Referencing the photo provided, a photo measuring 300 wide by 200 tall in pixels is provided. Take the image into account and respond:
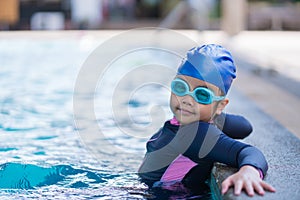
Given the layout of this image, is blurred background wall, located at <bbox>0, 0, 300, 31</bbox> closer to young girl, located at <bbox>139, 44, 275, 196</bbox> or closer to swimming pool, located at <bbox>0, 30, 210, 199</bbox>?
swimming pool, located at <bbox>0, 30, 210, 199</bbox>

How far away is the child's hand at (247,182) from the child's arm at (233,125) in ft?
2.31

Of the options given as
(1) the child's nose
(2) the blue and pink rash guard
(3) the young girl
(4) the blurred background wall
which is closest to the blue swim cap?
(3) the young girl

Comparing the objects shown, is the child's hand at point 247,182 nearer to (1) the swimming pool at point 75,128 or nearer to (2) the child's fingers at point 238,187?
(2) the child's fingers at point 238,187

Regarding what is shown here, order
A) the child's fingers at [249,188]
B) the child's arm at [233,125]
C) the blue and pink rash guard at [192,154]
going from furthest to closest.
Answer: the child's arm at [233,125]
the blue and pink rash guard at [192,154]
the child's fingers at [249,188]

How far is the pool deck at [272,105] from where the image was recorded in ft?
8.71

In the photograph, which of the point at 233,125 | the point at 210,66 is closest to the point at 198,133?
the point at 210,66

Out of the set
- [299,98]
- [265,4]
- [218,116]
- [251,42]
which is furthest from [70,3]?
[218,116]

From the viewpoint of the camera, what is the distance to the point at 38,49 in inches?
470

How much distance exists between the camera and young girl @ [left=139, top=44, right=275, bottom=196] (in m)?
2.63

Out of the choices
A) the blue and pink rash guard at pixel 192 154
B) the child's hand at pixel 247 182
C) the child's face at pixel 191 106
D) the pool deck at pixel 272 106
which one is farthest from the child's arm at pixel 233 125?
the child's hand at pixel 247 182

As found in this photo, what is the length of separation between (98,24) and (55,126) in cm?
1326

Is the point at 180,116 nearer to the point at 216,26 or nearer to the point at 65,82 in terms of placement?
the point at 65,82

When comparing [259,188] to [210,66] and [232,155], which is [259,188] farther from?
[210,66]

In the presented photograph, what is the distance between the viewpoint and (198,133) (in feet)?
8.79
